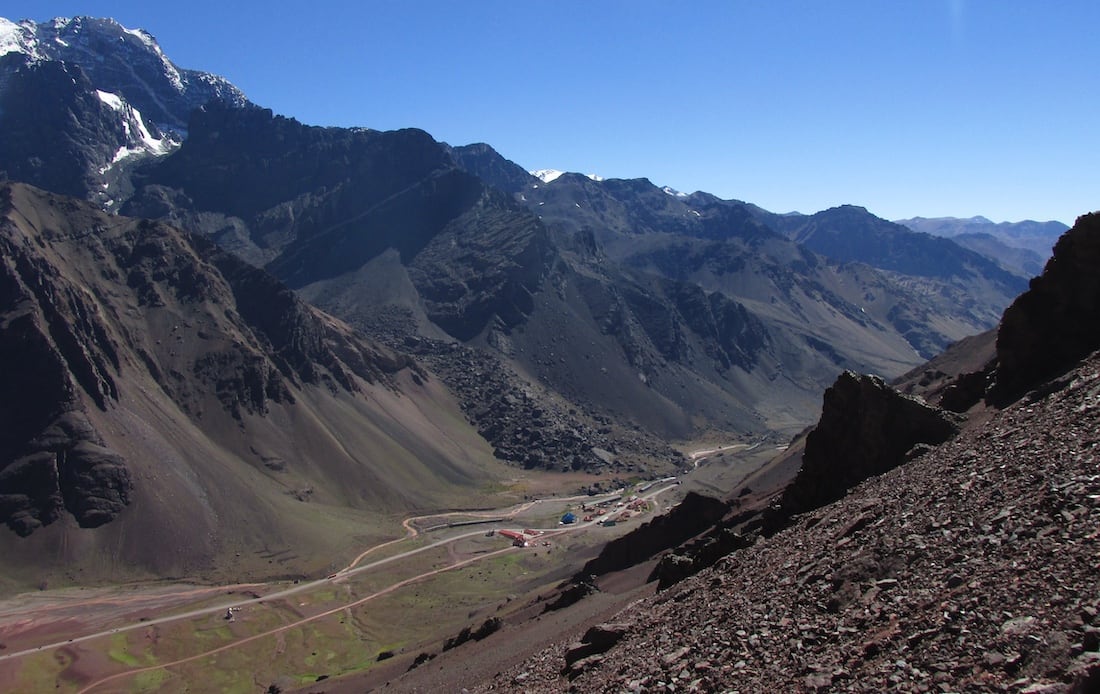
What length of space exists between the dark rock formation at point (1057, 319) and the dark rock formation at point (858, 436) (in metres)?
4.48

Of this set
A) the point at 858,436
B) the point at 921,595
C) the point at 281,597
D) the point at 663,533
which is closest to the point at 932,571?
the point at 921,595

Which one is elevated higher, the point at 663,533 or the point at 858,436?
the point at 858,436

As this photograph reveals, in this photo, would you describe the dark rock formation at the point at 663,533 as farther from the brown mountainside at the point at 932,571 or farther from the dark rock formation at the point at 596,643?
the dark rock formation at the point at 596,643

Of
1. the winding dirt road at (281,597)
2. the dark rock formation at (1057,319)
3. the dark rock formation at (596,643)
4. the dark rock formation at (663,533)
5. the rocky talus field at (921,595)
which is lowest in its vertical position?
the winding dirt road at (281,597)

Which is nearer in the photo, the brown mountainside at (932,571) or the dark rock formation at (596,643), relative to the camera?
the brown mountainside at (932,571)

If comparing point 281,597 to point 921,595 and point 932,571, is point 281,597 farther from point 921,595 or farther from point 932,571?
point 921,595

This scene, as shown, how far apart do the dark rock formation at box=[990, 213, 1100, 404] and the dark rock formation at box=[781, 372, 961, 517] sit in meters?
4.48

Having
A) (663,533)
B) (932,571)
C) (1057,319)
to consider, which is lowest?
(663,533)

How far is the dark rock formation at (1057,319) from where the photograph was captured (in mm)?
43562

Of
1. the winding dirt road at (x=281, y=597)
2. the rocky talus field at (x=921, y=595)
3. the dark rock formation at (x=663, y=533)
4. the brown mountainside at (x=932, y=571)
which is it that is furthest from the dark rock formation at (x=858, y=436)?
the winding dirt road at (x=281, y=597)

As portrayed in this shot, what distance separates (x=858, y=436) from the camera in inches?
1928

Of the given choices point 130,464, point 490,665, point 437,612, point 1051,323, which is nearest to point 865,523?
point 1051,323

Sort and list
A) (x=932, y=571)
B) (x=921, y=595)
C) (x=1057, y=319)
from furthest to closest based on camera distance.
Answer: (x=1057, y=319) < (x=932, y=571) < (x=921, y=595)

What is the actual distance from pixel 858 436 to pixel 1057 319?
481 inches
